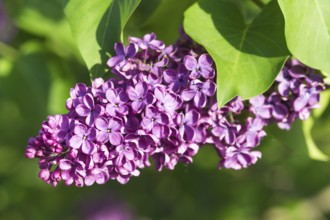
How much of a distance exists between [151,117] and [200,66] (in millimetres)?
205

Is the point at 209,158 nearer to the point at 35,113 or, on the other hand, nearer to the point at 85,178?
the point at 35,113

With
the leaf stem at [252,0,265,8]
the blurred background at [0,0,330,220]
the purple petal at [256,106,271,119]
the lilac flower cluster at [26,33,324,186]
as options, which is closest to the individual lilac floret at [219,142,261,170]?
the lilac flower cluster at [26,33,324,186]

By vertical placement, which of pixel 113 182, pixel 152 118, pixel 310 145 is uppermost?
pixel 152 118

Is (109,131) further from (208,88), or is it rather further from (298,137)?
(298,137)

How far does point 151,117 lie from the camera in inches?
64.8

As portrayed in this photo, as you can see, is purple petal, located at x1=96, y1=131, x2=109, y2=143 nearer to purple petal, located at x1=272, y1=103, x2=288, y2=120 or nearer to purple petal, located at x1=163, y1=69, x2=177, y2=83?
purple petal, located at x1=163, y1=69, x2=177, y2=83

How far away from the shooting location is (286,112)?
1.88 metres

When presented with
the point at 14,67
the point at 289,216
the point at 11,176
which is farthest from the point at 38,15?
the point at 289,216

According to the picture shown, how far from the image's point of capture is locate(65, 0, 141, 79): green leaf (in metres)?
1.82

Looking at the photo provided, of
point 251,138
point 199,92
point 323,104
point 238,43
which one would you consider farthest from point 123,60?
point 323,104

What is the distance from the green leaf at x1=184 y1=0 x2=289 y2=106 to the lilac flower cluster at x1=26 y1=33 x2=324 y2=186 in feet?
0.16

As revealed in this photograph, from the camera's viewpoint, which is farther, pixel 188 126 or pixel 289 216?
pixel 289 216

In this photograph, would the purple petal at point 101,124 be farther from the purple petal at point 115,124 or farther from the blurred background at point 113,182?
the blurred background at point 113,182

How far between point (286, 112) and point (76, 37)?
2.19ft
